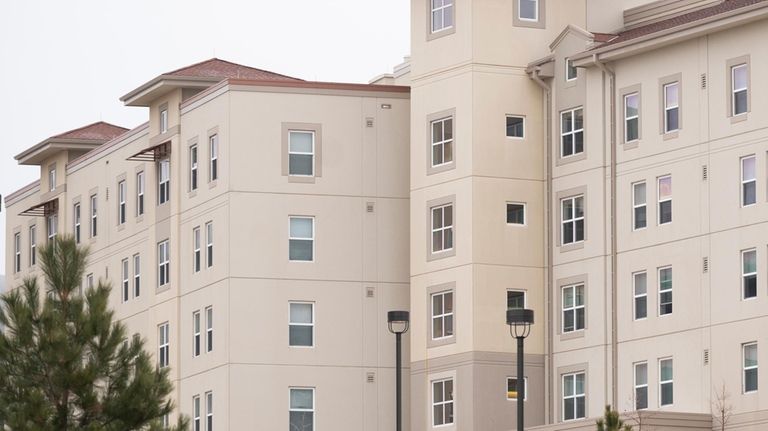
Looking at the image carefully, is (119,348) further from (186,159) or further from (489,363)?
(186,159)

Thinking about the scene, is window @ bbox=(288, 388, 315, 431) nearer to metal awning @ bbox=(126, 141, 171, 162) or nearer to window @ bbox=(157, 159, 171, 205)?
window @ bbox=(157, 159, 171, 205)

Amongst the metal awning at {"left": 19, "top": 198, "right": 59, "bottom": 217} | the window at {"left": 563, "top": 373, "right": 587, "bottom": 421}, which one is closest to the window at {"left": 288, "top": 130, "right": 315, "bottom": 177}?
the window at {"left": 563, "top": 373, "right": 587, "bottom": 421}

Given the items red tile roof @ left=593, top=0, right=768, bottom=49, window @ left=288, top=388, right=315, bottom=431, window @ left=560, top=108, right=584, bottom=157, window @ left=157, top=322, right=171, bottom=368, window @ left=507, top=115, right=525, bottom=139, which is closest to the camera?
red tile roof @ left=593, top=0, right=768, bottom=49

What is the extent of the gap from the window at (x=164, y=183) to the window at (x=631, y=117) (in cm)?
1922

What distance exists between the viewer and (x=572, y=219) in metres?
75.7

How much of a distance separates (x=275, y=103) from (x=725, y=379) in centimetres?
1956

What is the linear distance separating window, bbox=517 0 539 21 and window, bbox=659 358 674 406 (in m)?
12.7

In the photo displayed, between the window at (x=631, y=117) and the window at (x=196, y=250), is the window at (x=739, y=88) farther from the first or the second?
the window at (x=196, y=250)

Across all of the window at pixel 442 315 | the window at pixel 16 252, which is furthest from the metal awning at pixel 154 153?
the window at pixel 16 252

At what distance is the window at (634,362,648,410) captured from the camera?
235 ft

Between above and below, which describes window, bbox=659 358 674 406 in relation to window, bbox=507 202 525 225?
below

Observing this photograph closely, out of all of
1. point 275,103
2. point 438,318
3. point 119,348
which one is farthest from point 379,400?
point 119,348

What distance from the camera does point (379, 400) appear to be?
80.1 metres

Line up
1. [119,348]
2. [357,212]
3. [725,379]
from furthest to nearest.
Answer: [357,212]
[725,379]
[119,348]
